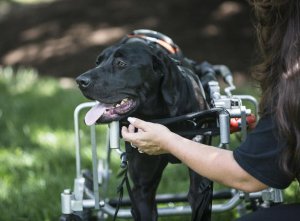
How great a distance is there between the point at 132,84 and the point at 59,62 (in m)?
5.77

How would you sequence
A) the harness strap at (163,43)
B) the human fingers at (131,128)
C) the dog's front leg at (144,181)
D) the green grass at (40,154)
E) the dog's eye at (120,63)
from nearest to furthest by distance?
the human fingers at (131,128) < the dog's eye at (120,63) < the dog's front leg at (144,181) < the harness strap at (163,43) < the green grass at (40,154)

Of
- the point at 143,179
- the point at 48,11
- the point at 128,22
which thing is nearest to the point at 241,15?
the point at 128,22

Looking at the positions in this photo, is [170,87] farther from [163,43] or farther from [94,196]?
[94,196]

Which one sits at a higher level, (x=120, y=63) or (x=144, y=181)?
(x=120, y=63)

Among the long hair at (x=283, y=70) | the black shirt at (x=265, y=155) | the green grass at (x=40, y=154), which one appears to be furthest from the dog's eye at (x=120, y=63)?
the green grass at (x=40, y=154)

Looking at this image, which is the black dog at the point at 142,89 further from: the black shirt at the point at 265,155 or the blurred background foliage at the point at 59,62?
the blurred background foliage at the point at 59,62

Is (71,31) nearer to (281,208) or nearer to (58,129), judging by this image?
(58,129)

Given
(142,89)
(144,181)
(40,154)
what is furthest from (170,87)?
(40,154)

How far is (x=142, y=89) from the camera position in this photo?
267cm

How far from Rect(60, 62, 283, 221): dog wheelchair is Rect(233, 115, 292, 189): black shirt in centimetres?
39

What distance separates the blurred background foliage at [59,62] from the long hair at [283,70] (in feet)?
4.55

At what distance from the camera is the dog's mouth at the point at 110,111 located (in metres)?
2.59

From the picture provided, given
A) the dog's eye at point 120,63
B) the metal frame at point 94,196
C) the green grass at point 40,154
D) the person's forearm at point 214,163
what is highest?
the dog's eye at point 120,63

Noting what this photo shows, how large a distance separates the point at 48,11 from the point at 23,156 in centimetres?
592
